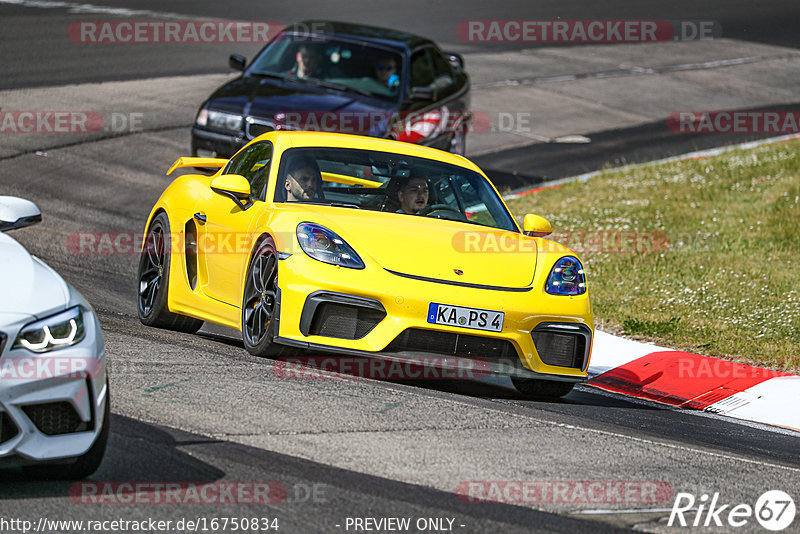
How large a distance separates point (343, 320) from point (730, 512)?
2.58 metres

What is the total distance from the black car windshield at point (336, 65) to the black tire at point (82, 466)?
9.94 m

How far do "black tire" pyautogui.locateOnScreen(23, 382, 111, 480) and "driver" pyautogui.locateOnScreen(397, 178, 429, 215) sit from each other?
381 cm

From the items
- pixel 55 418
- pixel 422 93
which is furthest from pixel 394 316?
pixel 422 93

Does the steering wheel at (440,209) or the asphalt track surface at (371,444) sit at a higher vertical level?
the steering wheel at (440,209)

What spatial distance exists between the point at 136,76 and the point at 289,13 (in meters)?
8.62

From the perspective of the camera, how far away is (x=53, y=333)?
16.1 feet

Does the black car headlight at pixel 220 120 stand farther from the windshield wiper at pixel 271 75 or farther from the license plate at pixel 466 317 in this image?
the license plate at pixel 466 317

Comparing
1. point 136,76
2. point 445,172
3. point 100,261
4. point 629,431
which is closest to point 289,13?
point 136,76

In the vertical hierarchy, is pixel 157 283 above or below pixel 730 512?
below

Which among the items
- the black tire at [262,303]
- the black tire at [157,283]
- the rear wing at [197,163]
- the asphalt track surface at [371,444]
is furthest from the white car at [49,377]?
the rear wing at [197,163]

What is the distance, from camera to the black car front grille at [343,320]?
7.46 metres

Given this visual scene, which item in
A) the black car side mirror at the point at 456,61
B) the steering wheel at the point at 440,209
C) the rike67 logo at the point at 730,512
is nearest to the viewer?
the rike67 logo at the point at 730,512

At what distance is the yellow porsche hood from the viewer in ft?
25.3

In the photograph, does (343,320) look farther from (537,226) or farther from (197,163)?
(197,163)
